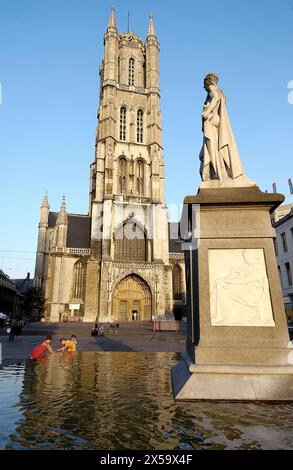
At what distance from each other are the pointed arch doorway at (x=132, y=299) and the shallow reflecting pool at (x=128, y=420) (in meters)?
31.8

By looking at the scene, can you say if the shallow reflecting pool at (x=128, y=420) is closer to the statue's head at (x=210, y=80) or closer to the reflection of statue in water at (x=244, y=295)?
the reflection of statue in water at (x=244, y=295)

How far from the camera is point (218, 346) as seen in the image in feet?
12.2

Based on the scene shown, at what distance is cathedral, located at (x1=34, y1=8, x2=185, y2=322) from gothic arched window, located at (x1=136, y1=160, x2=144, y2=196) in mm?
148

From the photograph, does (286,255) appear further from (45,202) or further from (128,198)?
(45,202)

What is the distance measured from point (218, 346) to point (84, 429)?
1.92 meters

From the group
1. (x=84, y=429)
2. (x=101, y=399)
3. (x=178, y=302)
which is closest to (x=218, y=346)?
(x=101, y=399)

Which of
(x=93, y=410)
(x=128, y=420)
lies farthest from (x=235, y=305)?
(x=93, y=410)

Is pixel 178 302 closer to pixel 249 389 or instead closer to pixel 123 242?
pixel 123 242

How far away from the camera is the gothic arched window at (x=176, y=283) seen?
41219 millimetres

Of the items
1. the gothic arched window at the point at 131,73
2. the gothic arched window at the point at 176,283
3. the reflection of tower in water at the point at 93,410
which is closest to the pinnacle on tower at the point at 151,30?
the gothic arched window at the point at 131,73

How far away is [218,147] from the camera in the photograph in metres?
4.99

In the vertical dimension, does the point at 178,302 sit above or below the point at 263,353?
above

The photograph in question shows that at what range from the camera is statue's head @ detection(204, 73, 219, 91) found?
17.1ft

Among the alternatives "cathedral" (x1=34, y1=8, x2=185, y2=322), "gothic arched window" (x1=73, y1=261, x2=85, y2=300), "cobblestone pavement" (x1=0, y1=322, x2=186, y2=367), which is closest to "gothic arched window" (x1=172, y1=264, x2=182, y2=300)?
"cathedral" (x1=34, y1=8, x2=185, y2=322)
